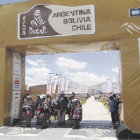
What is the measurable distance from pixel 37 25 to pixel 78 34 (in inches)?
76.6

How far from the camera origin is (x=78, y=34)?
801 cm

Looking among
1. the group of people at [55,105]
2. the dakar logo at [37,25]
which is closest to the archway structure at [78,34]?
the dakar logo at [37,25]

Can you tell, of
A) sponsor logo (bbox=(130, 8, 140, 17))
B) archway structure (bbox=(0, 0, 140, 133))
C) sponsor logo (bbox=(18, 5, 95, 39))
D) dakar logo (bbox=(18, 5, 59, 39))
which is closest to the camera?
archway structure (bbox=(0, 0, 140, 133))

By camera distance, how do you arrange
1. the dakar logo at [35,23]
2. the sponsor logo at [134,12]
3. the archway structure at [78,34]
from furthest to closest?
the dakar logo at [35,23] < the sponsor logo at [134,12] < the archway structure at [78,34]

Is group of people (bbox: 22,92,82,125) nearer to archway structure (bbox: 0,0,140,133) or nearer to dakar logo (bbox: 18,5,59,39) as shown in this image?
archway structure (bbox: 0,0,140,133)

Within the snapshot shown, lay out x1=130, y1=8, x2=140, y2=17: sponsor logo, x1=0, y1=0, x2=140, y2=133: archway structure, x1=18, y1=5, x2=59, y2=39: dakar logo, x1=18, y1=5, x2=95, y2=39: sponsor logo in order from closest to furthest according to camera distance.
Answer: x1=0, y1=0, x2=140, y2=133: archway structure
x1=130, y1=8, x2=140, y2=17: sponsor logo
x1=18, y1=5, x2=95, y2=39: sponsor logo
x1=18, y1=5, x2=59, y2=39: dakar logo

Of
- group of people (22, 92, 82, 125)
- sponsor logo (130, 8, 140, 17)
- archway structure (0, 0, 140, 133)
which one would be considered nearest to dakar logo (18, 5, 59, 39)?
archway structure (0, 0, 140, 133)

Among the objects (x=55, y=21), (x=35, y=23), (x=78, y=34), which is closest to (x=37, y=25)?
(x=35, y=23)

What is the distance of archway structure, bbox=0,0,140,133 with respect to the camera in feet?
23.7

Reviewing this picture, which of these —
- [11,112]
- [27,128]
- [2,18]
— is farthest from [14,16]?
[27,128]

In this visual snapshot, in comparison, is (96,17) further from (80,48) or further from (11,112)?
(11,112)

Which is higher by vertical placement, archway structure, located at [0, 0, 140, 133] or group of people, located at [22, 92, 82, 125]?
archway structure, located at [0, 0, 140, 133]

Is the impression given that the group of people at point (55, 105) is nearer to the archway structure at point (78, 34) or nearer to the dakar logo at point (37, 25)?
the archway structure at point (78, 34)

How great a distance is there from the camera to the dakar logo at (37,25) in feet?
27.6
